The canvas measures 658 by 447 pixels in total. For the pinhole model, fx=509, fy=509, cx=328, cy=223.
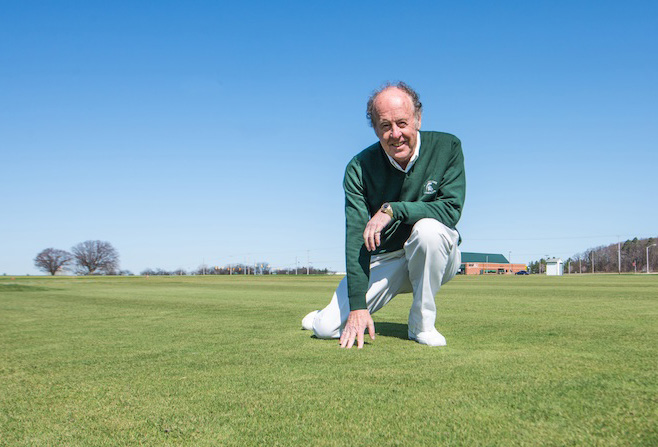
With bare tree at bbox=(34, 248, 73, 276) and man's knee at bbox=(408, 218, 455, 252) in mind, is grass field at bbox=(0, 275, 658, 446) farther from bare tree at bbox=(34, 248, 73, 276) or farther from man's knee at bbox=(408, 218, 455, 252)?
bare tree at bbox=(34, 248, 73, 276)

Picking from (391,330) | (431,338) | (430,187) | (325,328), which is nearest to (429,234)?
(430,187)

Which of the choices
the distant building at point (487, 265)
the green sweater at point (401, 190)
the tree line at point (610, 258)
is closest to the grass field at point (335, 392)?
the green sweater at point (401, 190)

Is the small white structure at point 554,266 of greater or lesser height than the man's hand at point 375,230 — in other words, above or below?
below

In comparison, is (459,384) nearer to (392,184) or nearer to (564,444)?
(564,444)

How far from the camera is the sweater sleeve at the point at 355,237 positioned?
382 cm

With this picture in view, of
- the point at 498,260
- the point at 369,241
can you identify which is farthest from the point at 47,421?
the point at 498,260

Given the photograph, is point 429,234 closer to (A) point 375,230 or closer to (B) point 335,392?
(A) point 375,230

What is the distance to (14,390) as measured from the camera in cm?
265

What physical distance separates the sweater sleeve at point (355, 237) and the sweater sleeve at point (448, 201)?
1.22 ft

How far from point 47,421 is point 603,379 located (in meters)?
2.52

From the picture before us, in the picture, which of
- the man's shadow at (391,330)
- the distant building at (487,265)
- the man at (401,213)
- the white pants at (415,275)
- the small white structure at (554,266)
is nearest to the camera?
the man at (401,213)

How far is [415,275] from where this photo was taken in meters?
4.08

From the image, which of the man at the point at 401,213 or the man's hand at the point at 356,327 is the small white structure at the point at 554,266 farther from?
the man's hand at the point at 356,327

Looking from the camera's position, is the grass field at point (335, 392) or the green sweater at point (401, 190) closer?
the grass field at point (335, 392)
